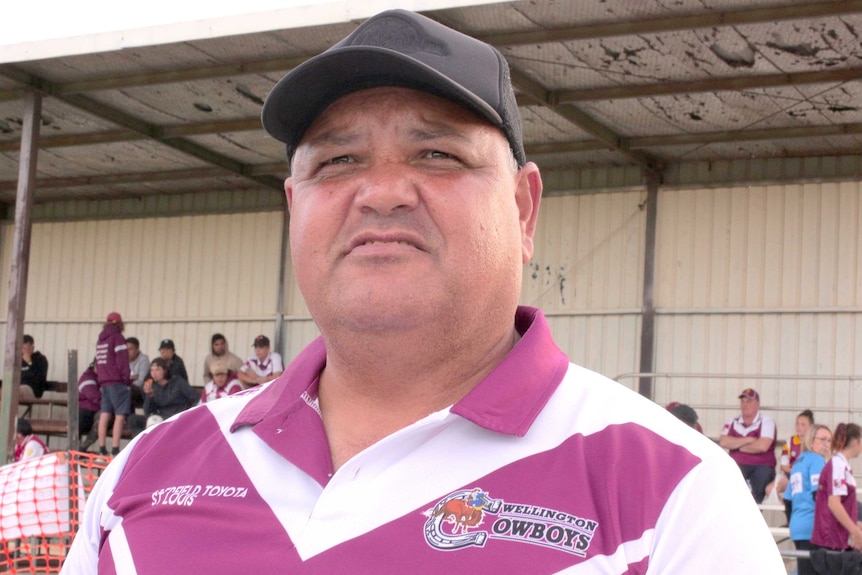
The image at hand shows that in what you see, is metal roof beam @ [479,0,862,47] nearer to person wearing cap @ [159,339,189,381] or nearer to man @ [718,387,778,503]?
man @ [718,387,778,503]

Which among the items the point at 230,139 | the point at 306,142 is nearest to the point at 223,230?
the point at 230,139

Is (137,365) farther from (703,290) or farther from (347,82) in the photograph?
(347,82)

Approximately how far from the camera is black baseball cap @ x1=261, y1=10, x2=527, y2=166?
1.61m

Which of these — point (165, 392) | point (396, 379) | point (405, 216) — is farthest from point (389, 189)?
point (165, 392)

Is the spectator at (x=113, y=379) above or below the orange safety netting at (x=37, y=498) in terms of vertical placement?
above

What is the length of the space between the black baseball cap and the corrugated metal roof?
6.47 metres

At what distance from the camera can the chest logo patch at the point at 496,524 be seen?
4.56 ft

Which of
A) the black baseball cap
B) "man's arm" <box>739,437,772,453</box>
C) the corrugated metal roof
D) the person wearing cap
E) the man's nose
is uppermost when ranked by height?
the corrugated metal roof

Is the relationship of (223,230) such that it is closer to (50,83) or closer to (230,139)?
(230,139)

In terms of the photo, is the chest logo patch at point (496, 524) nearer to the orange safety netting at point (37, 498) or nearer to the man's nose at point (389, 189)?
the man's nose at point (389, 189)

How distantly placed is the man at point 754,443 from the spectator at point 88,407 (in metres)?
8.07

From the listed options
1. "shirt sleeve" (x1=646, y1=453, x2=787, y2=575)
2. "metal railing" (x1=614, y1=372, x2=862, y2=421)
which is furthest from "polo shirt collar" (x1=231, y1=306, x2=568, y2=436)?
"metal railing" (x1=614, y1=372, x2=862, y2=421)

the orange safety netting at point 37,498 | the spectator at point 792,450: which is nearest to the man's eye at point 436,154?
the orange safety netting at point 37,498

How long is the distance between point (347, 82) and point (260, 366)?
12.3m
